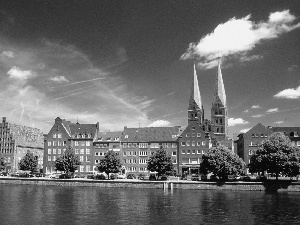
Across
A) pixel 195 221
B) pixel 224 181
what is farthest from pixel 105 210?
pixel 224 181

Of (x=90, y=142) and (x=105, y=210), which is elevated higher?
(x=90, y=142)

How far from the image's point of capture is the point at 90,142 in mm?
135000

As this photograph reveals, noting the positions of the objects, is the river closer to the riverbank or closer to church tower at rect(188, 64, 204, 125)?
the riverbank

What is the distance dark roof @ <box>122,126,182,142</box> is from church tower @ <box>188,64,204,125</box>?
56.0 m

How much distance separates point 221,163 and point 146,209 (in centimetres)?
3991

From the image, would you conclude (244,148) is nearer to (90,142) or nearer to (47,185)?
(90,142)

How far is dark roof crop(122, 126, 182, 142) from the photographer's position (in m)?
131

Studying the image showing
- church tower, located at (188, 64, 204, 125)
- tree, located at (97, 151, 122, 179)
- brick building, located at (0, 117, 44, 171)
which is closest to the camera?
tree, located at (97, 151, 122, 179)

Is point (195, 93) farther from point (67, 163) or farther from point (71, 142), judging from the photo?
point (67, 163)

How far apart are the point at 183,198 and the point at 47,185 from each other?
4508cm

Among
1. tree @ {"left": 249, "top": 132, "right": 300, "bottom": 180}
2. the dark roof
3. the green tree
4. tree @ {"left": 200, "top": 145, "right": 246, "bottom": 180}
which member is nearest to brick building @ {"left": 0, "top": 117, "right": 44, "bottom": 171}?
the green tree

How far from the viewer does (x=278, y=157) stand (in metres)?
84.9

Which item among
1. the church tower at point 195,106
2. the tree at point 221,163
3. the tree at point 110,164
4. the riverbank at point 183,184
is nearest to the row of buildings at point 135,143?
the tree at point 110,164

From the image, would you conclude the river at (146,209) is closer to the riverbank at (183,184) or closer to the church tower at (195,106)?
the riverbank at (183,184)
